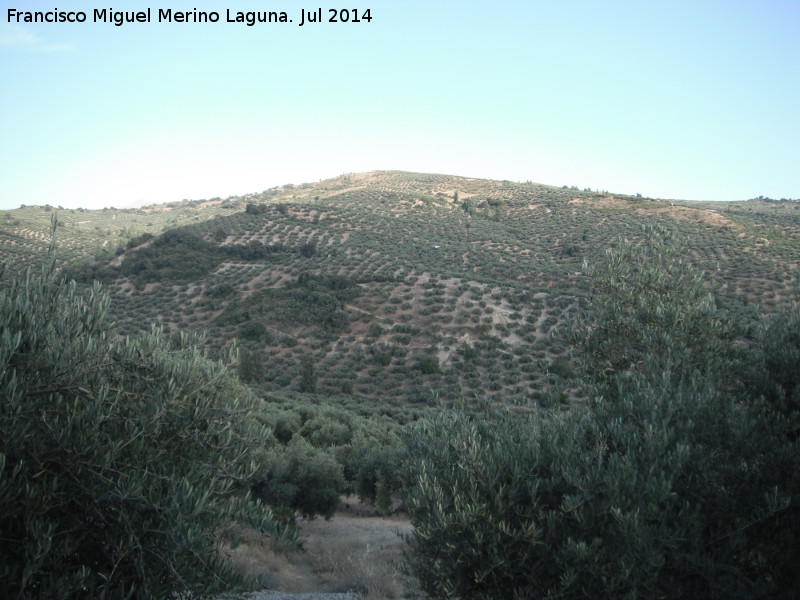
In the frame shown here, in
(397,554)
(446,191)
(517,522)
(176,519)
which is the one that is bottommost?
(397,554)

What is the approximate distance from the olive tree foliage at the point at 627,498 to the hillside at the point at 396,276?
1409 cm

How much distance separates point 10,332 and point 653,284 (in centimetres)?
761

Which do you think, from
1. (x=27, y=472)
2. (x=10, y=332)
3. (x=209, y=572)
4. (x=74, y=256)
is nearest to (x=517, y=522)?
(x=209, y=572)

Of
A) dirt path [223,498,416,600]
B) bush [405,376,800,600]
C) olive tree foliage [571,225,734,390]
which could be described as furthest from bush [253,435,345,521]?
bush [405,376,800,600]

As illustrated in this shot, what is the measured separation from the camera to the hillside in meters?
31.5

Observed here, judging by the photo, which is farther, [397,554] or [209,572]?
[397,554]

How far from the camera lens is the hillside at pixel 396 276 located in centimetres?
3148

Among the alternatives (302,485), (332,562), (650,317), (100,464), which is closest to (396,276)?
(302,485)

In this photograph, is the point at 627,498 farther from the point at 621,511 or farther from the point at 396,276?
the point at 396,276

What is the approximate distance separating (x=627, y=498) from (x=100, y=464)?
158 inches

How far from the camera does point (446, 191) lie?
77.9m

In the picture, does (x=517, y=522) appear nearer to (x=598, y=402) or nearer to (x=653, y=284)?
(x=598, y=402)

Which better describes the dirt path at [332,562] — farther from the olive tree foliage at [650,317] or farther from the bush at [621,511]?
the olive tree foliage at [650,317]

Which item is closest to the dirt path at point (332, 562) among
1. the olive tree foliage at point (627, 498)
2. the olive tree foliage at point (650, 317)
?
the olive tree foliage at point (627, 498)
